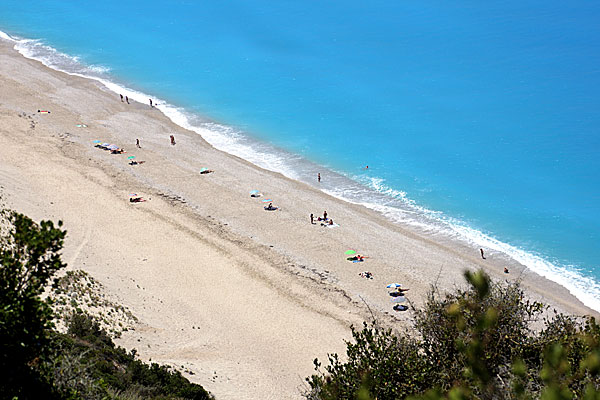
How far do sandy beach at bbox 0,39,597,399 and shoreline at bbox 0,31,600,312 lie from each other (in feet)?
3.02

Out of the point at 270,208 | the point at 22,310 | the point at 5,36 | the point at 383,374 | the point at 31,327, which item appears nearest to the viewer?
the point at 22,310

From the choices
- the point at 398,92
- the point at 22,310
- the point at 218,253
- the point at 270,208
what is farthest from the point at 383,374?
the point at 398,92

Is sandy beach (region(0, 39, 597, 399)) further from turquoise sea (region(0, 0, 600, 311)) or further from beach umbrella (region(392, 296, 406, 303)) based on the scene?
turquoise sea (region(0, 0, 600, 311))

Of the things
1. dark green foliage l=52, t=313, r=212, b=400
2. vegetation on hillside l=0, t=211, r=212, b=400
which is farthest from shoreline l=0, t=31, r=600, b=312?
vegetation on hillside l=0, t=211, r=212, b=400

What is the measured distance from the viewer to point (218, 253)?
33.4 m

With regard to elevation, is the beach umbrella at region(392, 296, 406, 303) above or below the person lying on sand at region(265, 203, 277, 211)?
below

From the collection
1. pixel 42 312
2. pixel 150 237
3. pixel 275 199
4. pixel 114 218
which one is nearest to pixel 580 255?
pixel 275 199

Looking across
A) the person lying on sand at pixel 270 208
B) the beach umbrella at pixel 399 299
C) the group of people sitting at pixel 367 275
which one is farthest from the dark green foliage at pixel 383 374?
the person lying on sand at pixel 270 208

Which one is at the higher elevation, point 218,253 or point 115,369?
point 218,253

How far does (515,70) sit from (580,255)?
40.1 meters

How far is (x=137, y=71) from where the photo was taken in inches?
2778

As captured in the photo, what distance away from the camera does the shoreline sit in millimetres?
34625

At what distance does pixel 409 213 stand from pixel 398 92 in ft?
89.1

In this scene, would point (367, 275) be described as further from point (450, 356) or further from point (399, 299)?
point (450, 356)
